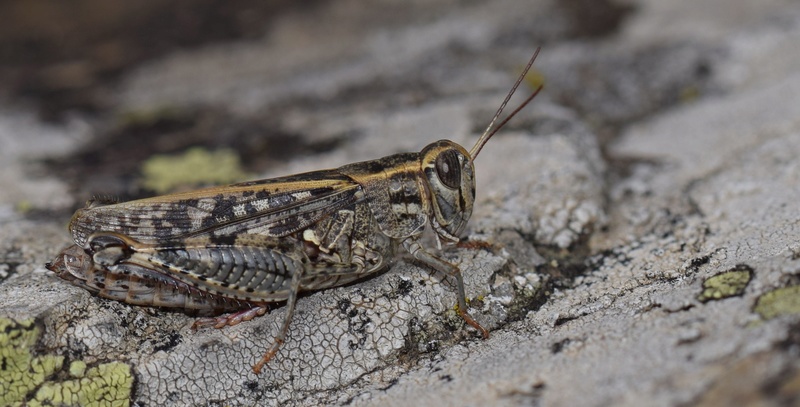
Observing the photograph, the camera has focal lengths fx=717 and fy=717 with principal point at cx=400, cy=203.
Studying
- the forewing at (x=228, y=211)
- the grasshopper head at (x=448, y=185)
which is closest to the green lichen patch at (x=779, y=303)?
the grasshopper head at (x=448, y=185)

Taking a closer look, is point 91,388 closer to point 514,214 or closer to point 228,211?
point 228,211

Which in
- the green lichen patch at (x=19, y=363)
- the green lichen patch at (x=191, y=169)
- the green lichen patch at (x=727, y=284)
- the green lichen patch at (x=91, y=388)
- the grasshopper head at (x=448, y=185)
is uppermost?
the green lichen patch at (x=191, y=169)

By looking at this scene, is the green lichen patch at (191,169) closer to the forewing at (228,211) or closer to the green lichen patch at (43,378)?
the forewing at (228,211)

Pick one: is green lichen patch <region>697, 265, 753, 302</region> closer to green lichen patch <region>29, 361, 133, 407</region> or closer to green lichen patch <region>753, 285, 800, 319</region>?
green lichen patch <region>753, 285, 800, 319</region>

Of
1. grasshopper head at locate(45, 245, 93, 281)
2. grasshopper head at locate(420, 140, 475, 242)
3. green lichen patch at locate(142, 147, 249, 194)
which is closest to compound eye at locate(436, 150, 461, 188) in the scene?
grasshopper head at locate(420, 140, 475, 242)

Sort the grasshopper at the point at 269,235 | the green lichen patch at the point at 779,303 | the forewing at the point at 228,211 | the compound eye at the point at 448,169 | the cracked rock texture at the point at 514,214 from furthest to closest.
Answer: the compound eye at the point at 448,169, the forewing at the point at 228,211, the grasshopper at the point at 269,235, the cracked rock texture at the point at 514,214, the green lichen patch at the point at 779,303

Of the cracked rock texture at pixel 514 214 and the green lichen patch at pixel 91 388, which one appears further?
the green lichen patch at pixel 91 388

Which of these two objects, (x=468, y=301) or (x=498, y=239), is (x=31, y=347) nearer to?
(x=468, y=301)

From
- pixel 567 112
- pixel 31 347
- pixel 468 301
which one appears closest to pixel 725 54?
pixel 567 112
